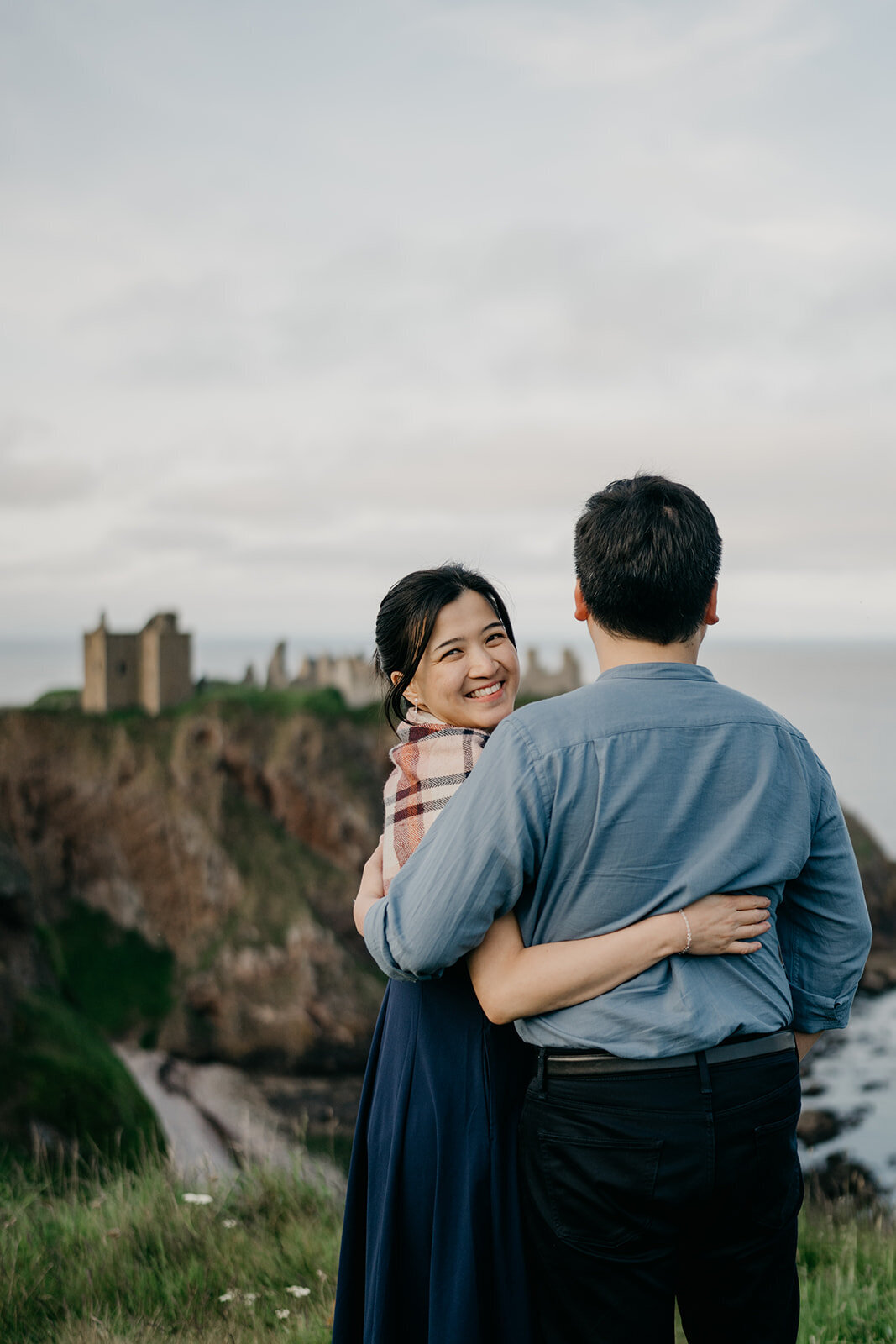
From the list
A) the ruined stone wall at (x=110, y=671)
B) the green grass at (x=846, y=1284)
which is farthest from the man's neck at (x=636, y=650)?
the ruined stone wall at (x=110, y=671)

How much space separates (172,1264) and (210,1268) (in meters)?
0.17

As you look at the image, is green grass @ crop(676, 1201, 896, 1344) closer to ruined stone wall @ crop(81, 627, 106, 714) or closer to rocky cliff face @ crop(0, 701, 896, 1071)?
rocky cliff face @ crop(0, 701, 896, 1071)

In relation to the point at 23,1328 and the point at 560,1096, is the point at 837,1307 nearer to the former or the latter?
the point at 560,1096

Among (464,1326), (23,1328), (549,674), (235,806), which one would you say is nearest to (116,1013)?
(235,806)

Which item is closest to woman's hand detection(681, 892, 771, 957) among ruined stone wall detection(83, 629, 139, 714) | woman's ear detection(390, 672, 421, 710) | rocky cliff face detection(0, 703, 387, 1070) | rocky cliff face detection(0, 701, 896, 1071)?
woman's ear detection(390, 672, 421, 710)

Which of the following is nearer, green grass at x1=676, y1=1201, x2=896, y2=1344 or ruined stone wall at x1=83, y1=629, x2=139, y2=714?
green grass at x1=676, y1=1201, x2=896, y2=1344

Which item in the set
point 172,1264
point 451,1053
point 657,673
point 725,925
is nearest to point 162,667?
point 172,1264

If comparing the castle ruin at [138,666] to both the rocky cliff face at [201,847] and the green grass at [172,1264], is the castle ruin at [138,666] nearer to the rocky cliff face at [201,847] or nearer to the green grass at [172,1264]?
the rocky cliff face at [201,847]

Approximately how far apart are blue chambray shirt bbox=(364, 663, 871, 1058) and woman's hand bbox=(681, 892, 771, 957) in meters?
0.03

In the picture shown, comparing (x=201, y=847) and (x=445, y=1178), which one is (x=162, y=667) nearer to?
(x=201, y=847)

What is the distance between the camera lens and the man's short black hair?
6.74 feet

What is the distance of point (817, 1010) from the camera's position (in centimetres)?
236

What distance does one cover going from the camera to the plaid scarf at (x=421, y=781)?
8.07 feet

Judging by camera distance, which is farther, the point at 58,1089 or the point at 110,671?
the point at 110,671
